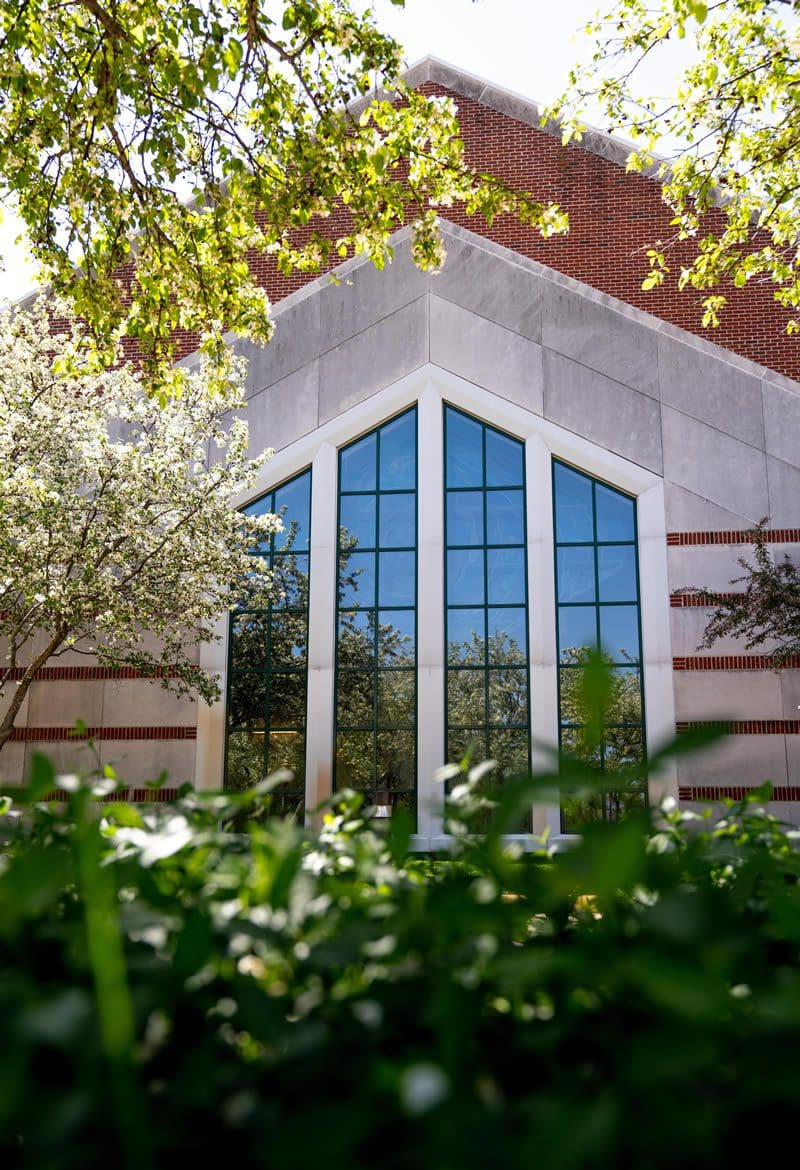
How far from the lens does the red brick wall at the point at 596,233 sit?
14.9 m

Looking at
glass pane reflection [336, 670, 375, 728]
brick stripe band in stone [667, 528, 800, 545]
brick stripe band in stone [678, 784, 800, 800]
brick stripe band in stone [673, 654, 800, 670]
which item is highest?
brick stripe band in stone [667, 528, 800, 545]

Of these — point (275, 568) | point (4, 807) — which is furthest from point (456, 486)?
point (4, 807)

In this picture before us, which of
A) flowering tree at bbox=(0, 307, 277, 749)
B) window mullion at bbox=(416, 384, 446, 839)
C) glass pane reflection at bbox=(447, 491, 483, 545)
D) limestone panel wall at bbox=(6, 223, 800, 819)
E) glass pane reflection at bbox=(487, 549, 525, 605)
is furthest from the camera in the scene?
glass pane reflection at bbox=(447, 491, 483, 545)

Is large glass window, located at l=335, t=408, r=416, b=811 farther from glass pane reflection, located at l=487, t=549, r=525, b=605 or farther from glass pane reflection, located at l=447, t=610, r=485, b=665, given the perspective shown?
glass pane reflection, located at l=487, t=549, r=525, b=605

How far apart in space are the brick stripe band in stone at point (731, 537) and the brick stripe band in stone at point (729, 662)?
5.68ft

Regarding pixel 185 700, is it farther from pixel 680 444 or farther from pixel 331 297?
pixel 680 444

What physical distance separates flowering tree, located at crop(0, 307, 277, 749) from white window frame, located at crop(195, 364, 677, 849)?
48.4 inches

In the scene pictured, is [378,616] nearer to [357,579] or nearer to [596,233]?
[357,579]

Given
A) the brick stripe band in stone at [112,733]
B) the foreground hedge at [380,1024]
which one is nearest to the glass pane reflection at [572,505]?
the brick stripe band in stone at [112,733]

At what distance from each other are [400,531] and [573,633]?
10.4 feet

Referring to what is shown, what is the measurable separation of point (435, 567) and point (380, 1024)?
13356 mm

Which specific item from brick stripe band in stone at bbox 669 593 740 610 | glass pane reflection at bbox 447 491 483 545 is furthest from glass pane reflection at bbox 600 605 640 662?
glass pane reflection at bbox 447 491 483 545

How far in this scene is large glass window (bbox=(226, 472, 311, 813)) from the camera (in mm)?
13984

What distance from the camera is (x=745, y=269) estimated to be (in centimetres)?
996
